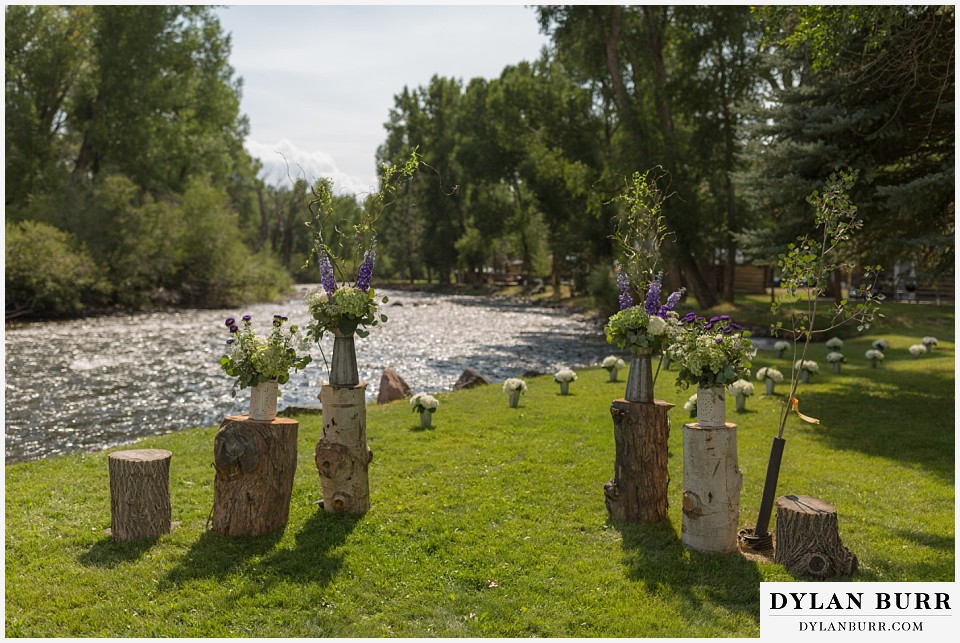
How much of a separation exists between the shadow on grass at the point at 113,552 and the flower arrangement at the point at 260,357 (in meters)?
1.52

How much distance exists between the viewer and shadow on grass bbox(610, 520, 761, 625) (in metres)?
5.15

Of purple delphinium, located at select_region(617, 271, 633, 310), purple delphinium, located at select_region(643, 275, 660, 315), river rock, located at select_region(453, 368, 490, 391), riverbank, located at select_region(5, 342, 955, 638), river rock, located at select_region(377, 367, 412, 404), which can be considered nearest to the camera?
riverbank, located at select_region(5, 342, 955, 638)

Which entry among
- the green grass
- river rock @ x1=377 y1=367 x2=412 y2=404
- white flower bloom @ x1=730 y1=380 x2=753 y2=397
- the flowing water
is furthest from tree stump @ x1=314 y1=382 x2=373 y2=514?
white flower bloom @ x1=730 y1=380 x2=753 y2=397

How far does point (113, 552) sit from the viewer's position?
19.3ft

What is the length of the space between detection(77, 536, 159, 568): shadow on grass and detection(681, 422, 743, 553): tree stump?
14.7 feet

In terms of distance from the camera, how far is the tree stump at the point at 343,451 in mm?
6461

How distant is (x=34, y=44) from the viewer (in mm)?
36062

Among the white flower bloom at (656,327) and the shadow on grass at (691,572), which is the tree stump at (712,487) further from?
the white flower bloom at (656,327)

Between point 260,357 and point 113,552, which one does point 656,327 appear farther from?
point 113,552

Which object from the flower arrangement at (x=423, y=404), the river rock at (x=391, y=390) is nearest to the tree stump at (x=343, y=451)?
the flower arrangement at (x=423, y=404)

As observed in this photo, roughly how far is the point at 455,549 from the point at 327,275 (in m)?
2.60

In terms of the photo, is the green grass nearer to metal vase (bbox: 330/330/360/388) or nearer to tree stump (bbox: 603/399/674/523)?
tree stump (bbox: 603/399/674/523)

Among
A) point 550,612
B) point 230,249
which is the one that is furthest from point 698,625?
point 230,249

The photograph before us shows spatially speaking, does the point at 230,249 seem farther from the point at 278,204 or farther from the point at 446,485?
the point at 278,204
